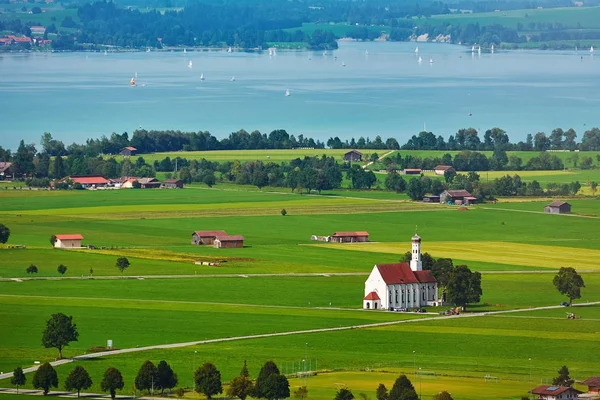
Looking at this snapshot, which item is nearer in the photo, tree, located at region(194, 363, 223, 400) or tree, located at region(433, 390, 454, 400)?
tree, located at region(433, 390, 454, 400)

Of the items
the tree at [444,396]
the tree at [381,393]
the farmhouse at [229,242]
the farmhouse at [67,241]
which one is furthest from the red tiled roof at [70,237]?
the tree at [444,396]

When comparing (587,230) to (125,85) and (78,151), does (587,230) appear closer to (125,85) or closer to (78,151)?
(78,151)

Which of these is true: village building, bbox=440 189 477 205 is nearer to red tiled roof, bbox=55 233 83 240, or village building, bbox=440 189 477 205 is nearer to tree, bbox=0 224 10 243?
red tiled roof, bbox=55 233 83 240

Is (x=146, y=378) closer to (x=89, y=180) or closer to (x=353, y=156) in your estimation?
(x=89, y=180)

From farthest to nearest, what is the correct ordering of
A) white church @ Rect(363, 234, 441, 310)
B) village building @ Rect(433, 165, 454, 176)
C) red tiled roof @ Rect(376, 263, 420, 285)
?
village building @ Rect(433, 165, 454, 176) → red tiled roof @ Rect(376, 263, 420, 285) → white church @ Rect(363, 234, 441, 310)

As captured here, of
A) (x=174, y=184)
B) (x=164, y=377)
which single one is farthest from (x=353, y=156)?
(x=164, y=377)

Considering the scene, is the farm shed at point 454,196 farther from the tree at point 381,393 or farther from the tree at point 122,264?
the tree at point 381,393

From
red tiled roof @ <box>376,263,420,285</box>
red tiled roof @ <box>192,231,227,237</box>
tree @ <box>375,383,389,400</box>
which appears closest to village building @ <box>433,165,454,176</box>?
red tiled roof @ <box>192,231,227,237</box>
